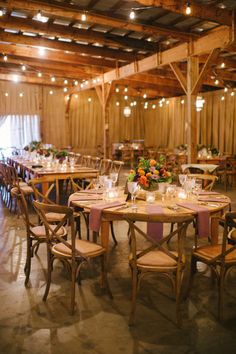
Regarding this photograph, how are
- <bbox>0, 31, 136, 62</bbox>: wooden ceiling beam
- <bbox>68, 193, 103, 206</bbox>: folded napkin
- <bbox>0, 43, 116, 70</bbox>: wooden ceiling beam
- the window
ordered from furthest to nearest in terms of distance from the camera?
the window, <bbox>0, 43, 116, 70</bbox>: wooden ceiling beam, <bbox>0, 31, 136, 62</bbox>: wooden ceiling beam, <bbox>68, 193, 103, 206</bbox>: folded napkin

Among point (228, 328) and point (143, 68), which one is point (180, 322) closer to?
point (228, 328)

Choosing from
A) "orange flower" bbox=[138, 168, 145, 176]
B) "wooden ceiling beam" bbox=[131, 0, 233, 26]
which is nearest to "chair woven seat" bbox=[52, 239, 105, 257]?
"orange flower" bbox=[138, 168, 145, 176]

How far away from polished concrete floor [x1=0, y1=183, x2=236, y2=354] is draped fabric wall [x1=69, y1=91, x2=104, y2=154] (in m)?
12.7

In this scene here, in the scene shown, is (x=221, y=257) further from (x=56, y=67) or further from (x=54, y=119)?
(x=54, y=119)

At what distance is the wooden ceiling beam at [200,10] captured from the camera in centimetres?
558

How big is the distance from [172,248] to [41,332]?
7.49 feet

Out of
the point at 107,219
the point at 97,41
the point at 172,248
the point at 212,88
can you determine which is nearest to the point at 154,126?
the point at 212,88

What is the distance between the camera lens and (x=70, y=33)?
26.1 ft

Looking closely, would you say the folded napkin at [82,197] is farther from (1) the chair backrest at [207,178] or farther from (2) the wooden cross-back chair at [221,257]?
(1) the chair backrest at [207,178]

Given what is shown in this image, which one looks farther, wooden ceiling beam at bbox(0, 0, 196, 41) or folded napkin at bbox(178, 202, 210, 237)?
wooden ceiling beam at bbox(0, 0, 196, 41)

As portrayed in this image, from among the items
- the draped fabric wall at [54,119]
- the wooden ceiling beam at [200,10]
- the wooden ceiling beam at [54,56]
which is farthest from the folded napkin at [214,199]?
the draped fabric wall at [54,119]

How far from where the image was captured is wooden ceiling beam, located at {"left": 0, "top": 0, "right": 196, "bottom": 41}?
6020mm

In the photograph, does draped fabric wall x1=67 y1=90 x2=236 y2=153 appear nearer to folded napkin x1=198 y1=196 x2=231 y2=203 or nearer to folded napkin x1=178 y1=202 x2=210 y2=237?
folded napkin x1=198 y1=196 x2=231 y2=203

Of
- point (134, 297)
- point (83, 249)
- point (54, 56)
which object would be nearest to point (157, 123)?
point (54, 56)
